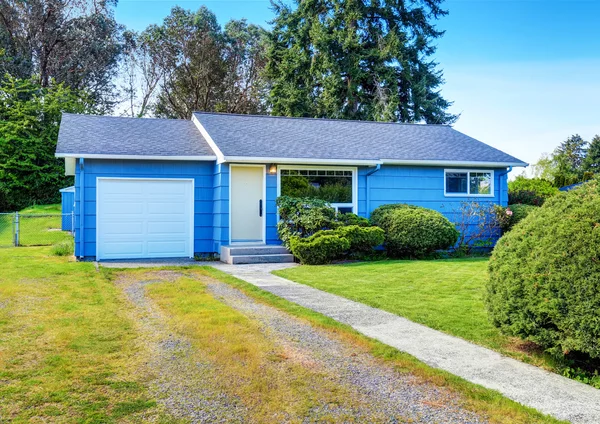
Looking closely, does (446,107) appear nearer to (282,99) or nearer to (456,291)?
(282,99)

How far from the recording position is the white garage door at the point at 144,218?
12.9 m

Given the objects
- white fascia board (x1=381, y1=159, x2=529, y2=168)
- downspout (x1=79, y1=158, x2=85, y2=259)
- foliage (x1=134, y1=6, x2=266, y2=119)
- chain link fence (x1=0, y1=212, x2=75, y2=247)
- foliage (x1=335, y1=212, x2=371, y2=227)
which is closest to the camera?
downspout (x1=79, y1=158, x2=85, y2=259)

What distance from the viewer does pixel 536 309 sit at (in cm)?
455

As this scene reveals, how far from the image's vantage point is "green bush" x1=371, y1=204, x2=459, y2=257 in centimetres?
1289

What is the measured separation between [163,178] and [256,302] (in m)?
6.94

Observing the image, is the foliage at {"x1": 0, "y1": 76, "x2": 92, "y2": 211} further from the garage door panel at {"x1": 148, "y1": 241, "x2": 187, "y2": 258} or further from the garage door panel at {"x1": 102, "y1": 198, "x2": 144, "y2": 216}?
the garage door panel at {"x1": 148, "y1": 241, "x2": 187, "y2": 258}

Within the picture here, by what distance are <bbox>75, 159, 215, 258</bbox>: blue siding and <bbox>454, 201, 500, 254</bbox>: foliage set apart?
718 centimetres

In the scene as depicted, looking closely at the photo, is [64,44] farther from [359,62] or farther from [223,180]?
[223,180]

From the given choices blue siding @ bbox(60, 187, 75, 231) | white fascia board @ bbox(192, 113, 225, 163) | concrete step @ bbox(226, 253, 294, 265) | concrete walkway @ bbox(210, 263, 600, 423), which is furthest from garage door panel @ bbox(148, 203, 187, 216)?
blue siding @ bbox(60, 187, 75, 231)

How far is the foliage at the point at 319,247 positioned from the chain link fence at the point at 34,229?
7.91 m

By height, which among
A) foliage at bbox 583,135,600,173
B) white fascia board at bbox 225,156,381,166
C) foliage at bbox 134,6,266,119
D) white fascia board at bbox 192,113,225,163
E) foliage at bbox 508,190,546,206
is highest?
foliage at bbox 134,6,266,119

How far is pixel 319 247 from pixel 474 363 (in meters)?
7.39

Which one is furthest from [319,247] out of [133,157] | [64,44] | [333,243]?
[64,44]

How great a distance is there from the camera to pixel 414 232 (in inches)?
507
